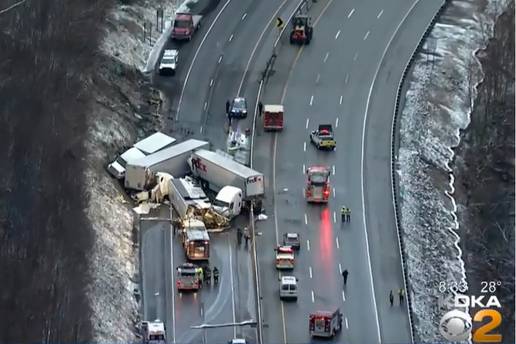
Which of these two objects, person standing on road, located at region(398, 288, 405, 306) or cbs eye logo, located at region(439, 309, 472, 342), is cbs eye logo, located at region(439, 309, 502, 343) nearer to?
cbs eye logo, located at region(439, 309, 472, 342)

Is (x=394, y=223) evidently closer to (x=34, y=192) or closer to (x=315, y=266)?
(x=315, y=266)

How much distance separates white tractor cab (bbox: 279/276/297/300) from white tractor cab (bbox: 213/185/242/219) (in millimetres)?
12504

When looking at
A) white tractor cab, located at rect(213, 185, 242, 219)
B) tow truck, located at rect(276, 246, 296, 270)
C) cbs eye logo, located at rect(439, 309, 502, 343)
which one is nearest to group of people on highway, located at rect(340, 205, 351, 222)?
white tractor cab, located at rect(213, 185, 242, 219)

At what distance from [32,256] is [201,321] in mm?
13807

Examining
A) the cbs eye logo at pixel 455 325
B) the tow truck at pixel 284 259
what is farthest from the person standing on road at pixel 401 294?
the tow truck at pixel 284 259

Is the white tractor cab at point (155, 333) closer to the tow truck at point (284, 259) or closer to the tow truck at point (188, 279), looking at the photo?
the tow truck at point (188, 279)

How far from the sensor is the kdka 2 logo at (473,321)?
172500 millimetres

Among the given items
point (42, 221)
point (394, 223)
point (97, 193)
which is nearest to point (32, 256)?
point (42, 221)

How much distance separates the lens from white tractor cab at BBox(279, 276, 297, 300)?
7274 inches

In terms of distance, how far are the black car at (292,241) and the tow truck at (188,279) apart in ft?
31.6

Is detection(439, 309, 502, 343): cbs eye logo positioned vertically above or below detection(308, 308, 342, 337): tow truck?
below

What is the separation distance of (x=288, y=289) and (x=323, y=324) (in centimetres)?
682

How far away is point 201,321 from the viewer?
182 m

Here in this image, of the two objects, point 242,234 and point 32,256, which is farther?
point 242,234
